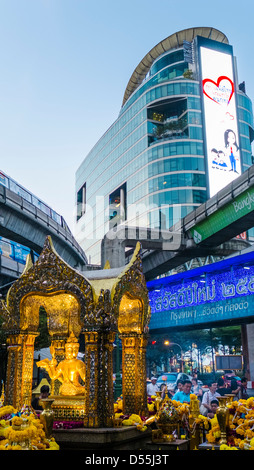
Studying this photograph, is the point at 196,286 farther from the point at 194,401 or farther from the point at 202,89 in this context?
the point at 202,89

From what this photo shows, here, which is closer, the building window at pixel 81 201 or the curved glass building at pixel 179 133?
the curved glass building at pixel 179 133

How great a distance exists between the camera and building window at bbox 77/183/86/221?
106 metres

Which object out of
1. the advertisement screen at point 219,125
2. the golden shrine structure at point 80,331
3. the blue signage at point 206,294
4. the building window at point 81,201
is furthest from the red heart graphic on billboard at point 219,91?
the building window at point 81,201

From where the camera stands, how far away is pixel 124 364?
9117 mm

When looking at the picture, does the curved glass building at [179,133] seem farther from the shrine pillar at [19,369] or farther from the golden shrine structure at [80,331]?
the shrine pillar at [19,369]

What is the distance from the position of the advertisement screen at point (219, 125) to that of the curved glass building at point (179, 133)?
126mm

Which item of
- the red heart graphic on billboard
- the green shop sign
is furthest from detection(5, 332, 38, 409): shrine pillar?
the red heart graphic on billboard

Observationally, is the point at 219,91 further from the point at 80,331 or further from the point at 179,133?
the point at 80,331

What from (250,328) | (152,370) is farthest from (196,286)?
(152,370)

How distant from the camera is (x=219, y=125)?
180ft

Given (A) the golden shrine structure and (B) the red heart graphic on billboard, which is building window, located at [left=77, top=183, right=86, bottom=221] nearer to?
(B) the red heart graphic on billboard

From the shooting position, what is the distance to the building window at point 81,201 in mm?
106500

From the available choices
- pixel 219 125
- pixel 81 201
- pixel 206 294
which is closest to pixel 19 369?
pixel 206 294

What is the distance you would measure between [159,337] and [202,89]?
1237 inches
